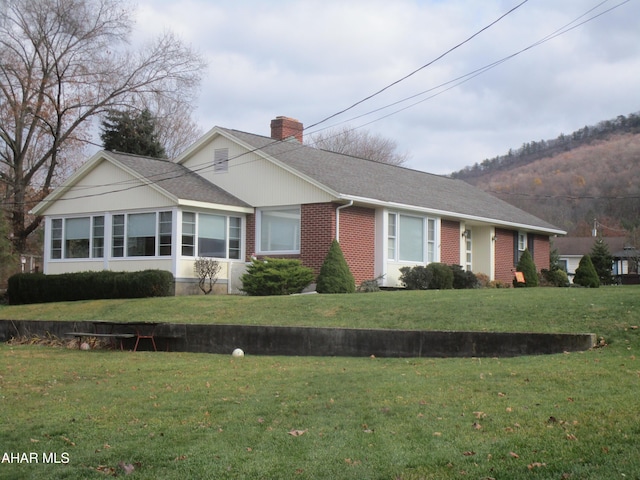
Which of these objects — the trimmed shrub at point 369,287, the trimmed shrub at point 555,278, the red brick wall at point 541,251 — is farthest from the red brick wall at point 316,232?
the red brick wall at point 541,251

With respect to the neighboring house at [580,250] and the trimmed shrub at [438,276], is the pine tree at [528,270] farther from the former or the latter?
the neighboring house at [580,250]

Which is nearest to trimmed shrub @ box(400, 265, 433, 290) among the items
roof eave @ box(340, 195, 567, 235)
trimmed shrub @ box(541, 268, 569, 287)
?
roof eave @ box(340, 195, 567, 235)

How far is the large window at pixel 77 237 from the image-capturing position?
1040 inches

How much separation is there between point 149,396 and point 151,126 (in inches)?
1306

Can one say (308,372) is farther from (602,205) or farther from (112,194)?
(602,205)

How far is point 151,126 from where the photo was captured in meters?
41.5

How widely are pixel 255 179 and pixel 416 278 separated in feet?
20.6

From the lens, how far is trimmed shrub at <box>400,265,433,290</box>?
960 inches

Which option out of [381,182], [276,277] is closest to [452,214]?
[381,182]

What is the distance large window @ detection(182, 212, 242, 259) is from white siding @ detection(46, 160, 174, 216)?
1031 millimetres

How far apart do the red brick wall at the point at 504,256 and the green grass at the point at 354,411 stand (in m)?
16.7

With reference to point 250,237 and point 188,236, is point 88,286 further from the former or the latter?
point 250,237

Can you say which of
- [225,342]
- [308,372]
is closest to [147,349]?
[225,342]

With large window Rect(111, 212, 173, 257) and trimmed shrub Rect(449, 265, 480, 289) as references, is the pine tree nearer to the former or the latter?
trimmed shrub Rect(449, 265, 480, 289)
